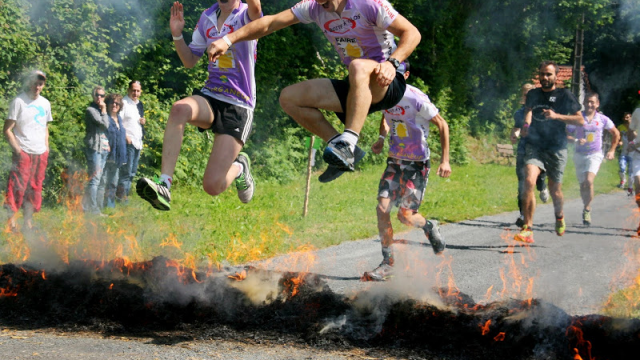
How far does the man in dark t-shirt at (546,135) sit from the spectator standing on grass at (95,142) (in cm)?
582

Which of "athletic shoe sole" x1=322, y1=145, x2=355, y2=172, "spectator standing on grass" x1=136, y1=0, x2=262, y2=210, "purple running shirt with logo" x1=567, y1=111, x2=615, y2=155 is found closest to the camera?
"athletic shoe sole" x1=322, y1=145, x2=355, y2=172

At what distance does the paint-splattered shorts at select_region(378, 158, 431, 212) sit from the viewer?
7.15 metres

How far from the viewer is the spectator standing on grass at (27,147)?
8188 millimetres

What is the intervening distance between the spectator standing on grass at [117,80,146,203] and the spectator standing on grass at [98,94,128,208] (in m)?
0.10

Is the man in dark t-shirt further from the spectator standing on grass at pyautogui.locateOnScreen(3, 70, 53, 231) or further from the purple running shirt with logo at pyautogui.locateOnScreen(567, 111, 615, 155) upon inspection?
the spectator standing on grass at pyautogui.locateOnScreen(3, 70, 53, 231)

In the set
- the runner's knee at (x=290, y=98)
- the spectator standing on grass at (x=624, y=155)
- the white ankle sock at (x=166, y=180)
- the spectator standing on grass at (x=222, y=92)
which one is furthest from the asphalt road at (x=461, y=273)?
the runner's knee at (x=290, y=98)

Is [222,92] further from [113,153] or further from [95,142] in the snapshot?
[113,153]

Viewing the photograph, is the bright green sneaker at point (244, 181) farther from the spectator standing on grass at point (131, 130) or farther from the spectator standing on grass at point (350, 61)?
the spectator standing on grass at point (131, 130)

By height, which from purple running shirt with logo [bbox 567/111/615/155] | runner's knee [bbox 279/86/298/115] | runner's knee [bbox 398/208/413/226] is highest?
purple running shirt with logo [bbox 567/111/615/155]

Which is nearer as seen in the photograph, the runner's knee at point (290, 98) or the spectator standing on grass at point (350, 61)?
the spectator standing on grass at point (350, 61)

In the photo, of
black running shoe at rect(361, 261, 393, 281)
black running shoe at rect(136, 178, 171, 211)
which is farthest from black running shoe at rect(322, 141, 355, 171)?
black running shoe at rect(361, 261, 393, 281)

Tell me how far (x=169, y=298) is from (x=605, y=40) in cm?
484

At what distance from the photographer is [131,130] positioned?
1023 cm

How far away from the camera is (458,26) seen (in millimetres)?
8148
